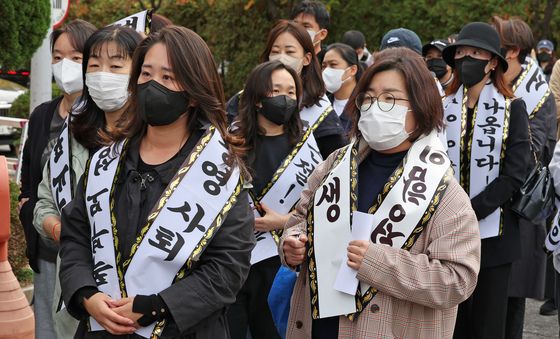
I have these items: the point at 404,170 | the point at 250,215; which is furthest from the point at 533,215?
the point at 250,215

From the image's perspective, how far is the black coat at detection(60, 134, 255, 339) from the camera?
3467 mm

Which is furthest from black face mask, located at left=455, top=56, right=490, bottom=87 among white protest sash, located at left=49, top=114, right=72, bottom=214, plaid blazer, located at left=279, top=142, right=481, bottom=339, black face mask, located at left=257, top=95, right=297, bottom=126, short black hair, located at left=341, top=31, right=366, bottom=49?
short black hair, located at left=341, top=31, right=366, bottom=49

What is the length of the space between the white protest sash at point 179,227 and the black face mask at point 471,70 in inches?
113

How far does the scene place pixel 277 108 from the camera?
564 cm

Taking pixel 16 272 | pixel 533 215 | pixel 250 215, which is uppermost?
pixel 250 215

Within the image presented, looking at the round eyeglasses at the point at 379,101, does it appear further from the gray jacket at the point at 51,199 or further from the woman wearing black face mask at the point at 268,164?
the gray jacket at the point at 51,199

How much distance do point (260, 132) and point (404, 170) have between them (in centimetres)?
192

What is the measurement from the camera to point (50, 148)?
5129 millimetres

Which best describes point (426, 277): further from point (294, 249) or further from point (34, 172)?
point (34, 172)

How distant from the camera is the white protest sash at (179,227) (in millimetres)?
3488

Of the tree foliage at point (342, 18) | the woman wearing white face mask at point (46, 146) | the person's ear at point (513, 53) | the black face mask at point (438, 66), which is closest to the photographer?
the woman wearing white face mask at point (46, 146)

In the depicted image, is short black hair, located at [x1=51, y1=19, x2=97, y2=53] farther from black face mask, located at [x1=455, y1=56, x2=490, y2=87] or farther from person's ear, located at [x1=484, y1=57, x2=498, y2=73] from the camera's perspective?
person's ear, located at [x1=484, y1=57, x2=498, y2=73]

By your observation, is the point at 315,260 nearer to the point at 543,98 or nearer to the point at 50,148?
the point at 50,148

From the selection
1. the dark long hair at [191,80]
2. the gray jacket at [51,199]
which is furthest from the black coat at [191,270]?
the gray jacket at [51,199]
